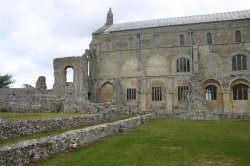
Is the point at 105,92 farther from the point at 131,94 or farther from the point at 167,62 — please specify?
the point at 167,62

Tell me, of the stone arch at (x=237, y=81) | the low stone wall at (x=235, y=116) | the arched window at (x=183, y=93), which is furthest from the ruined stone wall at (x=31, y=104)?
the stone arch at (x=237, y=81)

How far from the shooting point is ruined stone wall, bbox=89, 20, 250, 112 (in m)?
42.5

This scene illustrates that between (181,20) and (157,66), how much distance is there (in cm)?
955

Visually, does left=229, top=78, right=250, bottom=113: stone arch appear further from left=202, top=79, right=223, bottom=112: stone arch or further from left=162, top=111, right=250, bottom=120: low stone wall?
left=162, top=111, right=250, bottom=120: low stone wall

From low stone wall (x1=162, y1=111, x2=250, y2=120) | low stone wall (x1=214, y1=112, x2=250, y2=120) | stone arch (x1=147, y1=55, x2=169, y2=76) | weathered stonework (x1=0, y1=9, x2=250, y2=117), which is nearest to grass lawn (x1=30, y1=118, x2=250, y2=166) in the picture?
low stone wall (x1=162, y1=111, x2=250, y2=120)

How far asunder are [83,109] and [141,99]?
63.3 ft

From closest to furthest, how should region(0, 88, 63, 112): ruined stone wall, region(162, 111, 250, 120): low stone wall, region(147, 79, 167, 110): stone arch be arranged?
region(0, 88, 63, 112): ruined stone wall
region(162, 111, 250, 120): low stone wall
region(147, 79, 167, 110): stone arch

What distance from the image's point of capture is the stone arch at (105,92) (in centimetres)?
4984

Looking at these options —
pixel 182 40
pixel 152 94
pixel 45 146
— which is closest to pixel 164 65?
pixel 182 40

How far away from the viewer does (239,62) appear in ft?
141

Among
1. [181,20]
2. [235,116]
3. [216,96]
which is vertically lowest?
[235,116]

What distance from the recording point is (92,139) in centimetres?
1537

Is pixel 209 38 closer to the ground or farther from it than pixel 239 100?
farther from it

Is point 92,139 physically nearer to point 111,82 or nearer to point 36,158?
point 36,158
